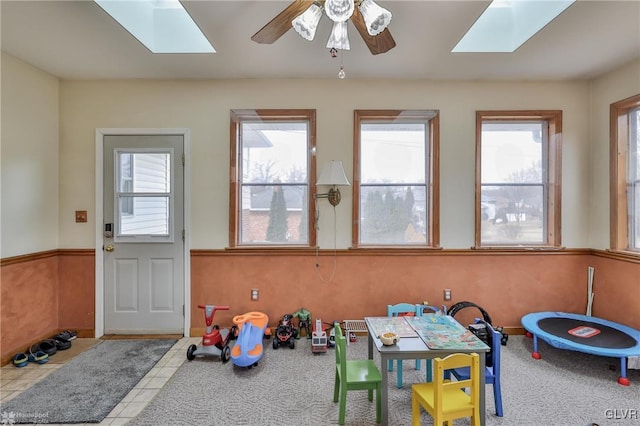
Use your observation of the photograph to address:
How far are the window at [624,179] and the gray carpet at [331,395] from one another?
49.2 inches

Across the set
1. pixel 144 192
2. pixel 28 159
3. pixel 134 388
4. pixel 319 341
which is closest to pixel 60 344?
pixel 134 388

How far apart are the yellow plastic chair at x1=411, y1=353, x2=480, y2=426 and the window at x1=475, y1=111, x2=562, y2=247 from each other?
2.06 m

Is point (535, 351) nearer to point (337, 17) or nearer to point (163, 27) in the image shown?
point (337, 17)

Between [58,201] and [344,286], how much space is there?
129 inches

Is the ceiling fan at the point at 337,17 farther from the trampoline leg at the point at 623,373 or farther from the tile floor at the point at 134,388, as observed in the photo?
the trampoline leg at the point at 623,373

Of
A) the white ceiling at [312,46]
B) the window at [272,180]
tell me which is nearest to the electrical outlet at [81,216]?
the white ceiling at [312,46]

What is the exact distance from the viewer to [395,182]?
3.28 m

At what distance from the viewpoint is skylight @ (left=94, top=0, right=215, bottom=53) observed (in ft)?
7.70

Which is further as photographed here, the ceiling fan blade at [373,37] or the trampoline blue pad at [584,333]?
the trampoline blue pad at [584,333]

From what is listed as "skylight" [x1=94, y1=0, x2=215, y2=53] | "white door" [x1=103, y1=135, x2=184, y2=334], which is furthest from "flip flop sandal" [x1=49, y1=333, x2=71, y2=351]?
"skylight" [x1=94, y1=0, x2=215, y2=53]

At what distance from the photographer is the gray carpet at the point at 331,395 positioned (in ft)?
6.24

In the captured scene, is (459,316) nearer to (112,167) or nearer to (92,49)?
(112,167)

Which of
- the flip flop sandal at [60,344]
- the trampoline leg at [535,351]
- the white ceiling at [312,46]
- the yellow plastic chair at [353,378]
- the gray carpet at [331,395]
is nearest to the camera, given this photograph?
the yellow plastic chair at [353,378]

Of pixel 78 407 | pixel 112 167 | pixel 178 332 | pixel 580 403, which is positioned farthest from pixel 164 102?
pixel 580 403
